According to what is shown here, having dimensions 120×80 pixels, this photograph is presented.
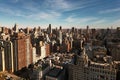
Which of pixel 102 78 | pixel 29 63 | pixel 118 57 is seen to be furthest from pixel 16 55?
pixel 118 57

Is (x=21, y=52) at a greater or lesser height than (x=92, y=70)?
greater

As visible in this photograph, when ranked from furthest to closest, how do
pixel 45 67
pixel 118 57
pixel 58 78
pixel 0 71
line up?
pixel 118 57
pixel 0 71
pixel 45 67
pixel 58 78

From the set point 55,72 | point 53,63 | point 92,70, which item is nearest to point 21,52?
point 53,63

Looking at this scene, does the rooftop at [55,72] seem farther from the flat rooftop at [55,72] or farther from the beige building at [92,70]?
the beige building at [92,70]

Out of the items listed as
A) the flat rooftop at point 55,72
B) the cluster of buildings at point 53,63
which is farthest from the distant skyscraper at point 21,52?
the flat rooftop at point 55,72

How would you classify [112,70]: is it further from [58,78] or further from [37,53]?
[37,53]

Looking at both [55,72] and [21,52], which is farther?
[21,52]

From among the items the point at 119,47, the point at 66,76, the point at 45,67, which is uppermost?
the point at 119,47

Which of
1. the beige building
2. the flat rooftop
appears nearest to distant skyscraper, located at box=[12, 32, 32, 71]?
the flat rooftop

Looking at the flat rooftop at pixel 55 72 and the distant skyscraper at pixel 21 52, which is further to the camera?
the distant skyscraper at pixel 21 52

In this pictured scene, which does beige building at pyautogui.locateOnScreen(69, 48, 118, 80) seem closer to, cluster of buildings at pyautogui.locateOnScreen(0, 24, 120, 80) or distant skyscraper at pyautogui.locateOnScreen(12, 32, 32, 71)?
cluster of buildings at pyautogui.locateOnScreen(0, 24, 120, 80)

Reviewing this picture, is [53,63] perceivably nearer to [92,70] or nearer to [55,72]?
[55,72]
